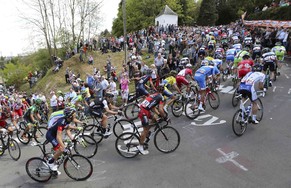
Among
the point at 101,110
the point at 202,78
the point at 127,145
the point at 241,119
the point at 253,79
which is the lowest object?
the point at 127,145

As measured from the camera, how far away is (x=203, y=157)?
717 cm

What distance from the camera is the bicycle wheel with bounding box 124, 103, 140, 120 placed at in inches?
425

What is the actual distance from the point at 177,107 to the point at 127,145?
142 inches

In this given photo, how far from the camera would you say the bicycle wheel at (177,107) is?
1031 cm

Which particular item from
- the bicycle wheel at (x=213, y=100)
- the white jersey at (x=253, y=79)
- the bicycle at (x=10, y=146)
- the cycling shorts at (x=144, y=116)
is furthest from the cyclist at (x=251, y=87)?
the bicycle at (x=10, y=146)

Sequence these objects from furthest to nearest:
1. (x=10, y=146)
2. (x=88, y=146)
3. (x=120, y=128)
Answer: (x=120, y=128), (x=10, y=146), (x=88, y=146)

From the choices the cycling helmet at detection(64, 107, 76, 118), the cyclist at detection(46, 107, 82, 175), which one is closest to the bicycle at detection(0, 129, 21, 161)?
the cyclist at detection(46, 107, 82, 175)

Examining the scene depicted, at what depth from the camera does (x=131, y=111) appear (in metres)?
10.9

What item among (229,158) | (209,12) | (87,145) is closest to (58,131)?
(87,145)

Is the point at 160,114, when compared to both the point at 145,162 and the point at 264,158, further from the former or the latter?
the point at 264,158

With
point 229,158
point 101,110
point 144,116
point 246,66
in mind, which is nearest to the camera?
point 229,158

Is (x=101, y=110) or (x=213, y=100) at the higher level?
(x=101, y=110)

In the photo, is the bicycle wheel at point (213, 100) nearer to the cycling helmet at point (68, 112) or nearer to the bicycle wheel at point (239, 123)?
the bicycle wheel at point (239, 123)

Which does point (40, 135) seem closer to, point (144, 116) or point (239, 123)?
point (144, 116)
